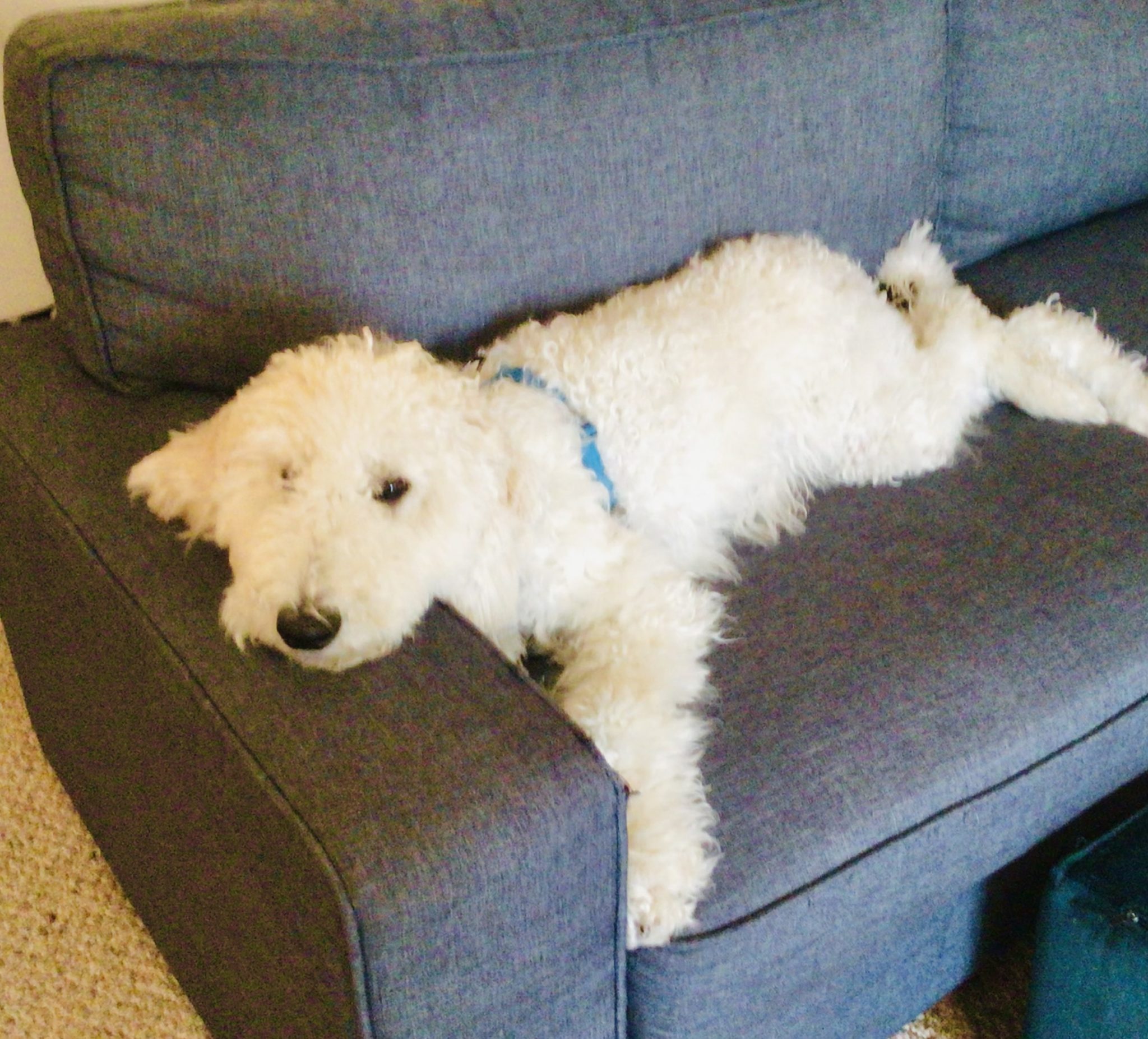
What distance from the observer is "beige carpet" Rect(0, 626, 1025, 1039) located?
1.39m

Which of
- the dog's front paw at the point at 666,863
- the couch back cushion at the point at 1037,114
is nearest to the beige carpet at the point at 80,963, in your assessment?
the dog's front paw at the point at 666,863

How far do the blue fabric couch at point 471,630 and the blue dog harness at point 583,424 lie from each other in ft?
0.51

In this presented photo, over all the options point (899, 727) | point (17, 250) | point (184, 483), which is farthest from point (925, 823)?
point (17, 250)

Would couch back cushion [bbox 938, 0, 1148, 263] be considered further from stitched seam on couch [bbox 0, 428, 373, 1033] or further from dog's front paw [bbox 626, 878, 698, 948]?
stitched seam on couch [bbox 0, 428, 373, 1033]

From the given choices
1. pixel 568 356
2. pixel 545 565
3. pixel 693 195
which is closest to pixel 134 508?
pixel 545 565

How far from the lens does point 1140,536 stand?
4.36ft

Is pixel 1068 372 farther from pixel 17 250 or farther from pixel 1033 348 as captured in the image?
pixel 17 250

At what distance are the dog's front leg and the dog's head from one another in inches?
8.3

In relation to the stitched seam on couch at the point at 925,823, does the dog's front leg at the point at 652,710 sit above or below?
above

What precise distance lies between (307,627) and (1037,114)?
1.73 metres

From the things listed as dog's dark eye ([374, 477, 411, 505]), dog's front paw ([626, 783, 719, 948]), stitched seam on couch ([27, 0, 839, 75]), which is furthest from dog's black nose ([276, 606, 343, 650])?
stitched seam on couch ([27, 0, 839, 75])

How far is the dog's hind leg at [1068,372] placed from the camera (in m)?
1.61

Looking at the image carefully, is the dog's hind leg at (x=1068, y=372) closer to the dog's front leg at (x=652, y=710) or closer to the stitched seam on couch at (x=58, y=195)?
the dog's front leg at (x=652, y=710)

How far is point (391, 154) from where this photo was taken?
1281 mm
